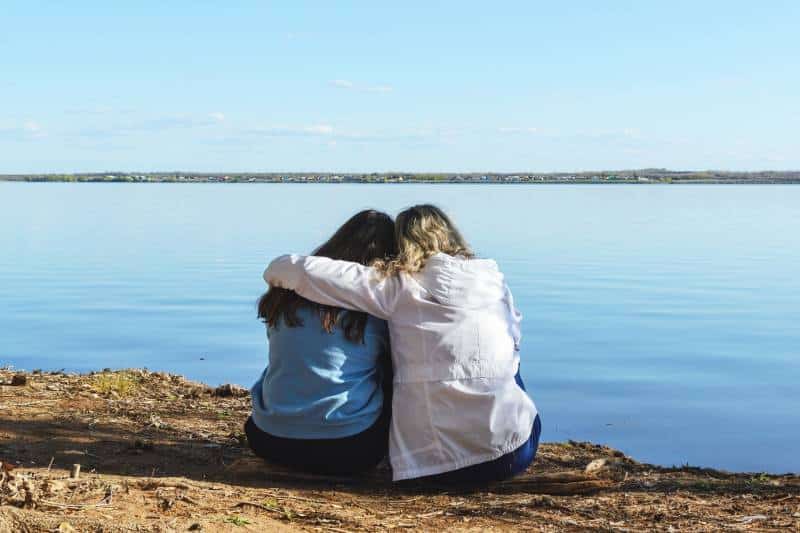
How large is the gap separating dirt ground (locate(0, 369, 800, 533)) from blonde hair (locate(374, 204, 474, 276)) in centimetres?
112

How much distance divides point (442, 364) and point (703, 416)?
524cm

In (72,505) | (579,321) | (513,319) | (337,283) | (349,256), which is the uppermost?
(349,256)

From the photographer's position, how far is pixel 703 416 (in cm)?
973

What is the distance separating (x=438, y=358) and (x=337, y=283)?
0.62 m

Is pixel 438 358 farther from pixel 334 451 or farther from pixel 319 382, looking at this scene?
pixel 334 451

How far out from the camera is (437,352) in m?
5.23

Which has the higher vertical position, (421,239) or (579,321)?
(421,239)

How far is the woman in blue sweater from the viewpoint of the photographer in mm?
5316

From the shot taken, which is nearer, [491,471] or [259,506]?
[259,506]

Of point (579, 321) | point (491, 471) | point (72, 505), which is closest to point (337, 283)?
point (491, 471)

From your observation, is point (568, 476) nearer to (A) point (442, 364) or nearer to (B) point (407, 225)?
(A) point (442, 364)

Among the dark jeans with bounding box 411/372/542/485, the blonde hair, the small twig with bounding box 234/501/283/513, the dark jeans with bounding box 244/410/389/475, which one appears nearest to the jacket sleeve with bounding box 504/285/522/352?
the blonde hair

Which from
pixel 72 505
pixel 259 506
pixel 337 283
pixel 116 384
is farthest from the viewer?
pixel 116 384

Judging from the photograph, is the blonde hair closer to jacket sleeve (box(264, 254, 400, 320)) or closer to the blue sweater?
jacket sleeve (box(264, 254, 400, 320))
